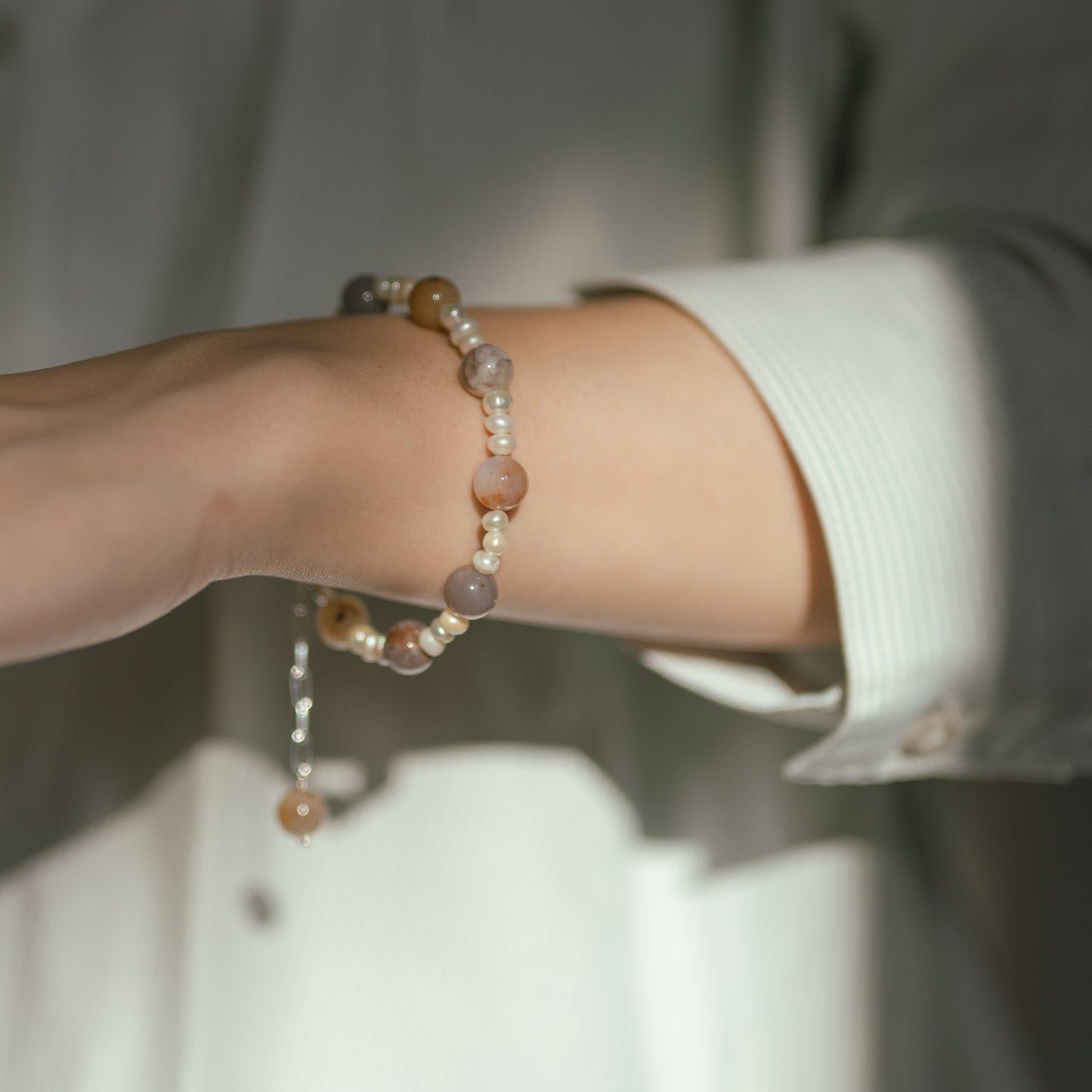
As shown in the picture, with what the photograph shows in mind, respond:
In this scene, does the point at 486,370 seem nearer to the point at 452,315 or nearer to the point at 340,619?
the point at 452,315

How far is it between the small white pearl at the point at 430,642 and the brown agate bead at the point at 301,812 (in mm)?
107

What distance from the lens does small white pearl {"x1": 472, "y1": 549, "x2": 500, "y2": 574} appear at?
1.58 feet

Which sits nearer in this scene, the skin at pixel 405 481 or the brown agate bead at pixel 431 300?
the skin at pixel 405 481

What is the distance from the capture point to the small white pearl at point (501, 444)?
481 mm

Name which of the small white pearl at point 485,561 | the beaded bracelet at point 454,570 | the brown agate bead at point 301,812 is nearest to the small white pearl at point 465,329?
the beaded bracelet at point 454,570

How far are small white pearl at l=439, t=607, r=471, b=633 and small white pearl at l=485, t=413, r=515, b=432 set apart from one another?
9 cm

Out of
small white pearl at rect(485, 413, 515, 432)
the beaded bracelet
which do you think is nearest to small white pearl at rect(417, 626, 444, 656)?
the beaded bracelet

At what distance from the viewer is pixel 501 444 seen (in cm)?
48

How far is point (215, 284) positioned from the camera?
703mm

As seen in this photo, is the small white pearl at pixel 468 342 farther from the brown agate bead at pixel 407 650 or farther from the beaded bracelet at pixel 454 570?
the brown agate bead at pixel 407 650

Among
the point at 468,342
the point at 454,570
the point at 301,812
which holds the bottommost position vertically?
the point at 301,812

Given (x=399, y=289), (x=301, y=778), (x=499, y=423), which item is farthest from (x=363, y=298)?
(x=301, y=778)

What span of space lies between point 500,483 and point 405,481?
0.04m

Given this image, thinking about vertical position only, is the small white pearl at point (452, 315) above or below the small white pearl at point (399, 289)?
below
